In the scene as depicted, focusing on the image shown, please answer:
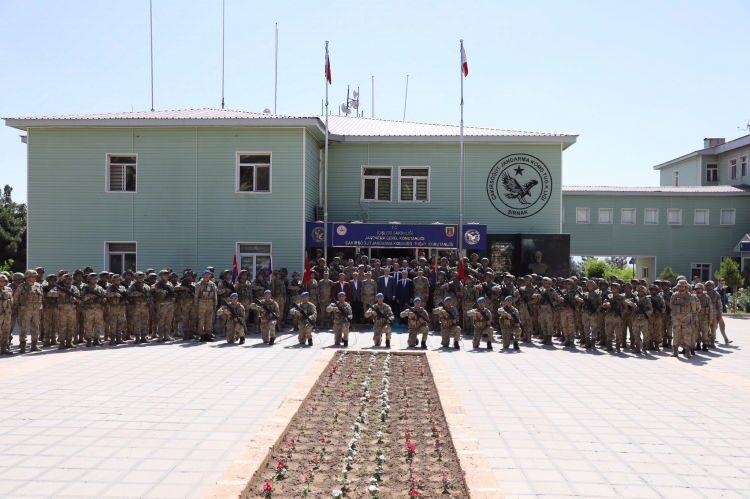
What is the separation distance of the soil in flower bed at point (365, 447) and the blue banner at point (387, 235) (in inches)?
376

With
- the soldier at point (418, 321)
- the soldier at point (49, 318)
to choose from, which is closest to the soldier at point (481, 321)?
the soldier at point (418, 321)

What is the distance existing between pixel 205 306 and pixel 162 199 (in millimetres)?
6698

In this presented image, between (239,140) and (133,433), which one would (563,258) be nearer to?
(239,140)

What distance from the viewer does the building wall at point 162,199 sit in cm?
1970

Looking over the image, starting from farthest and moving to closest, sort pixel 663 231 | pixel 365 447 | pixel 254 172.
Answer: pixel 663 231 < pixel 254 172 < pixel 365 447

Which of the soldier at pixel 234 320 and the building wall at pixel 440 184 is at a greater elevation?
the building wall at pixel 440 184

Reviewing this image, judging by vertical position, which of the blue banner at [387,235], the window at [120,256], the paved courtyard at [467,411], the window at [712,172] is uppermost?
the window at [712,172]

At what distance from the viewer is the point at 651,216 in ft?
117

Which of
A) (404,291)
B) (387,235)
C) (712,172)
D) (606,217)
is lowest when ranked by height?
(404,291)

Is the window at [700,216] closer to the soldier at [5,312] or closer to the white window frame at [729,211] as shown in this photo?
the white window frame at [729,211]

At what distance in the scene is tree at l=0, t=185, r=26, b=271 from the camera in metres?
40.7

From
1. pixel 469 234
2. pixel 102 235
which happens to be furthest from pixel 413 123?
pixel 102 235

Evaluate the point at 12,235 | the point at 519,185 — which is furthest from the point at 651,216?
the point at 12,235

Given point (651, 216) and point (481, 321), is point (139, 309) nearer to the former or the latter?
point (481, 321)
